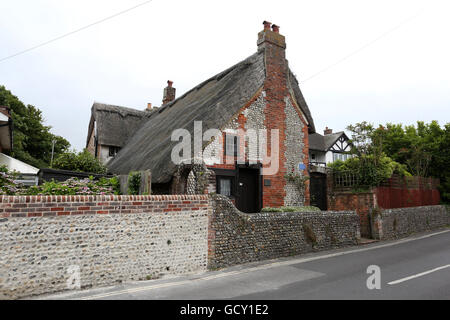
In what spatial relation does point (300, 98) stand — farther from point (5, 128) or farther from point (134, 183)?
point (5, 128)

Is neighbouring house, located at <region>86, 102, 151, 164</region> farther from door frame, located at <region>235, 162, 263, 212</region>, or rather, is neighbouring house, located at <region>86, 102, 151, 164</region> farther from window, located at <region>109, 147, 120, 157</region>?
door frame, located at <region>235, 162, 263, 212</region>

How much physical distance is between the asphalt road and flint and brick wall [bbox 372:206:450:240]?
380cm

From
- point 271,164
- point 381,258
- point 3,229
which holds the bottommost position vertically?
point 381,258

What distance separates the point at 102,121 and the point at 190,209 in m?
19.7

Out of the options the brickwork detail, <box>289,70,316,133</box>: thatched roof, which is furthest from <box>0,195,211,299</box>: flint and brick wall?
<box>289,70,316,133</box>: thatched roof

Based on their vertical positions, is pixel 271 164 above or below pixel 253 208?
above

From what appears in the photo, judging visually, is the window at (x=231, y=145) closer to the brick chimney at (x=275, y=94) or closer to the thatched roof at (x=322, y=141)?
the brick chimney at (x=275, y=94)

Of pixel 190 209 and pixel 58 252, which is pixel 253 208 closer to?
pixel 190 209

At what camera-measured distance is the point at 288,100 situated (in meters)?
13.9

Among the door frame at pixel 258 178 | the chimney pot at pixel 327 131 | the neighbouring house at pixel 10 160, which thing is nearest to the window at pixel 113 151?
the neighbouring house at pixel 10 160

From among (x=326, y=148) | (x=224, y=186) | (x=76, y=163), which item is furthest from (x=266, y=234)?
(x=326, y=148)

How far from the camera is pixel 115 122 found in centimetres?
2534

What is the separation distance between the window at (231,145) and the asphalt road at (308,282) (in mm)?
4537
